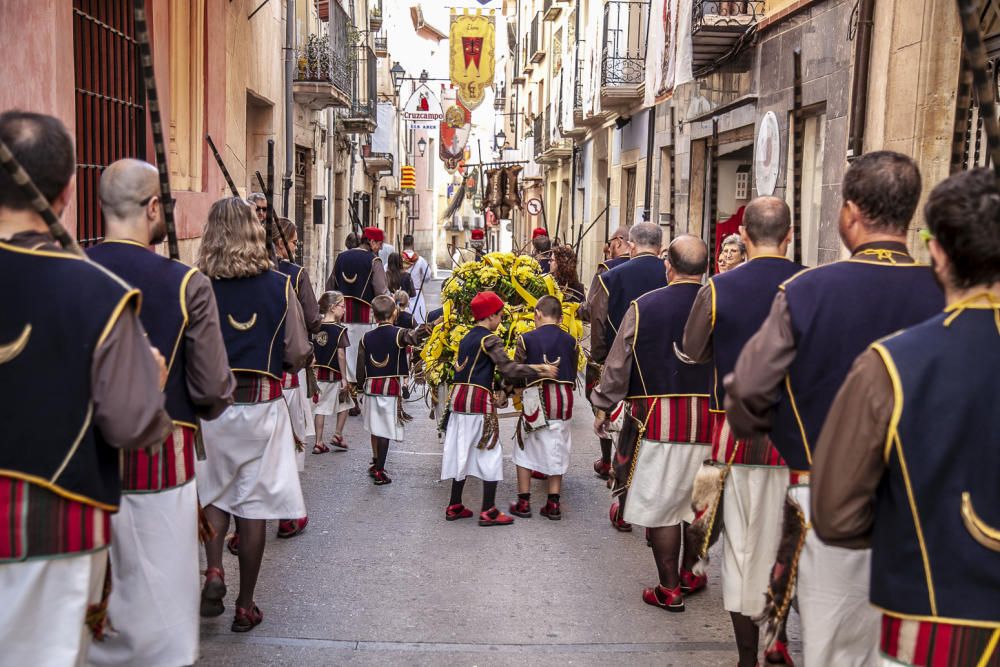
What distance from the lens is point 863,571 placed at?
3.37 m

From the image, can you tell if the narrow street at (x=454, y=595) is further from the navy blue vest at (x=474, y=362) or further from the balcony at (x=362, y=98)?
the balcony at (x=362, y=98)

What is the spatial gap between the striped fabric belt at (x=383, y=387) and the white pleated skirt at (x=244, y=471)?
3103 millimetres

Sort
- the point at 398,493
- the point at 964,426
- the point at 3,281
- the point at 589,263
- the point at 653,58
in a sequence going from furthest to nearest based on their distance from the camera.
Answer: the point at 589,263, the point at 653,58, the point at 398,493, the point at 3,281, the point at 964,426

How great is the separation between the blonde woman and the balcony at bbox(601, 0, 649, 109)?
1492 centimetres

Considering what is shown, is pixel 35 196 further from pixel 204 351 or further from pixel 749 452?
pixel 749 452

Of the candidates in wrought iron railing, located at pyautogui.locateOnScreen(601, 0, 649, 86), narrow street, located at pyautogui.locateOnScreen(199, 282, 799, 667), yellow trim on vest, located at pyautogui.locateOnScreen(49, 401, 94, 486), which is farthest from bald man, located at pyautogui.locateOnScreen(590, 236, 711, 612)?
wrought iron railing, located at pyautogui.locateOnScreen(601, 0, 649, 86)

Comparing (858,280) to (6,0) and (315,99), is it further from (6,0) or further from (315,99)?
(315,99)

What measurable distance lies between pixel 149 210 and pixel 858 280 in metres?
2.37

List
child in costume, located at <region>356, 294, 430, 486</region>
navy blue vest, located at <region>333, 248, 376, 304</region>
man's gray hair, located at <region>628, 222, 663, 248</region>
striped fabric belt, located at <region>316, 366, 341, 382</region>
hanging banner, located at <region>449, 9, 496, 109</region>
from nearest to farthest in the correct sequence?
1. man's gray hair, located at <region>628, 222, 663, 248</region>
2. child in costume, located at <region>356, 294, 430, 486</region>
3. striped fabric belt, located at <region>316, 366, 341, 382</region>
4. navy blue vest, located at <region>333, 248, 376, 304</region>
5. hanging banner, located at <region>449, 9, 496, 109</region>

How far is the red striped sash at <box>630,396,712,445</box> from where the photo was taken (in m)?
5.56

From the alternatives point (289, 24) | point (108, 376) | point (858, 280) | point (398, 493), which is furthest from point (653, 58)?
point (108, 376)

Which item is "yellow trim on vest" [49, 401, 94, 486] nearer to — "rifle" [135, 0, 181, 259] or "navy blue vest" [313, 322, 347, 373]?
"rifle" [135, 0, 181, 259]

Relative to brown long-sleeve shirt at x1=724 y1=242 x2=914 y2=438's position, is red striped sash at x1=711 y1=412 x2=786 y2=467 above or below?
below

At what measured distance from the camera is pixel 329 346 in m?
9.31
